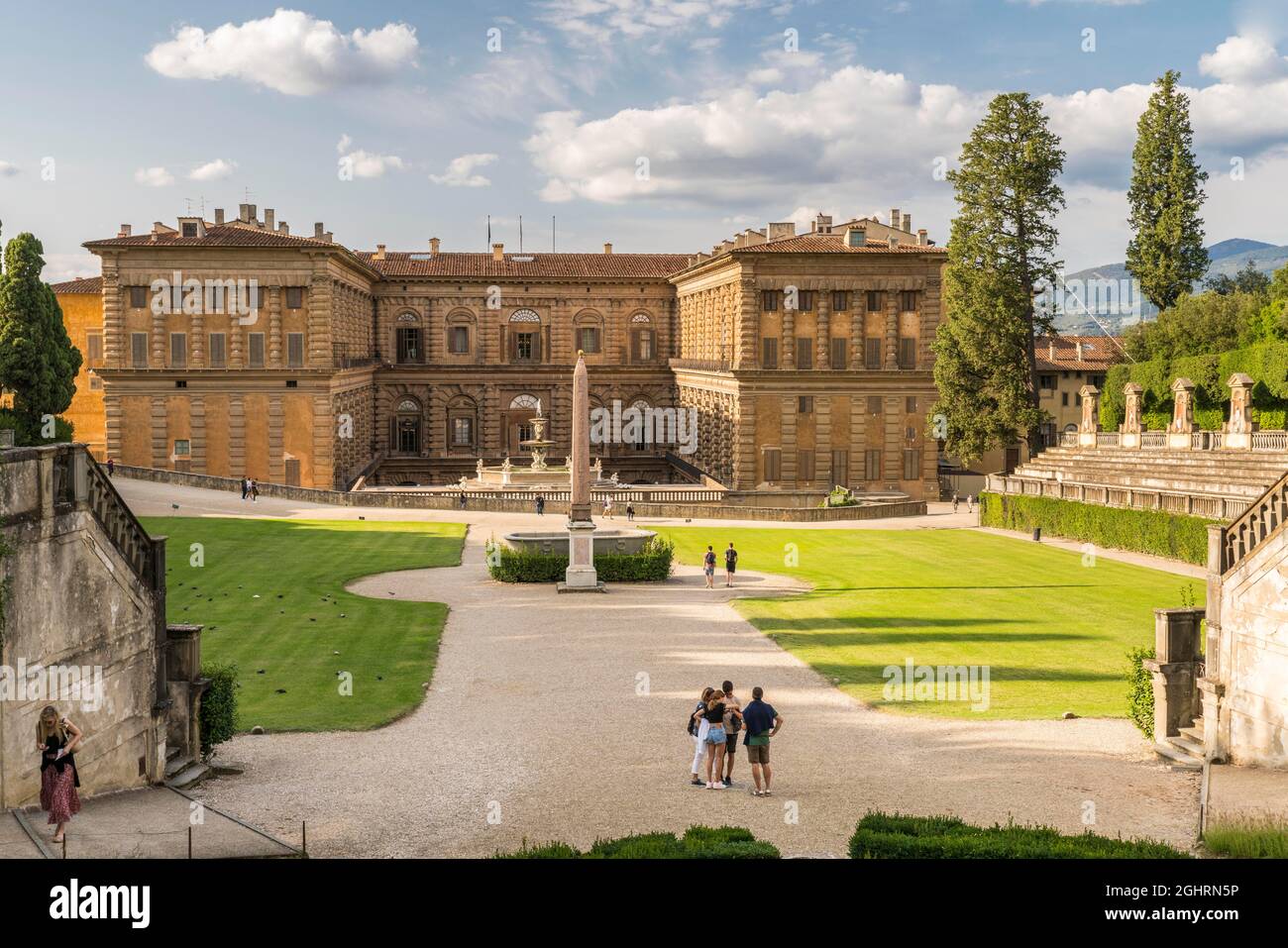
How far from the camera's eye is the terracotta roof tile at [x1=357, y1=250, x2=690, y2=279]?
9031 cm

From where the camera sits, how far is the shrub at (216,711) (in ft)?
64.2

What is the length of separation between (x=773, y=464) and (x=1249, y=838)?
57803mm

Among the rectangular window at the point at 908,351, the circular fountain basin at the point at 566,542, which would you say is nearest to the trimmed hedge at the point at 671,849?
the circular fountain basin at the point at 566,542

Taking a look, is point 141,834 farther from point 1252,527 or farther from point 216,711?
point 1252,527

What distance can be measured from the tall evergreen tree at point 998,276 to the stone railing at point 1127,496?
10.4 feet

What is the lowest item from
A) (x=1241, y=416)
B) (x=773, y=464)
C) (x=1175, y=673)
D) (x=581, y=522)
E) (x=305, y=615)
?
(x=305, y=615)

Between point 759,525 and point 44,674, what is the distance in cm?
4350

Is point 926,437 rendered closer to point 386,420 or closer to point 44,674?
point 386,420

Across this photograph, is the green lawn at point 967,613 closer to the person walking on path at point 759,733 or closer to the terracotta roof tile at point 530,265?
the person walking on path at point 759,733

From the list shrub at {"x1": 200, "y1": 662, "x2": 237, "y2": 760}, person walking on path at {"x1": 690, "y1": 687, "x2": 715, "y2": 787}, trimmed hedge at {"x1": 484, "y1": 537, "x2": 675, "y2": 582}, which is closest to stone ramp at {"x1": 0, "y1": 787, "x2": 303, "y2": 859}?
shrub at {"x1": 200, "y1": 662, "x2": 237, "y2": 760}

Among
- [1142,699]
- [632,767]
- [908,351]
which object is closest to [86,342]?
[908,351]

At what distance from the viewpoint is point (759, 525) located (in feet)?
188

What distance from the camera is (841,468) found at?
238 ft
